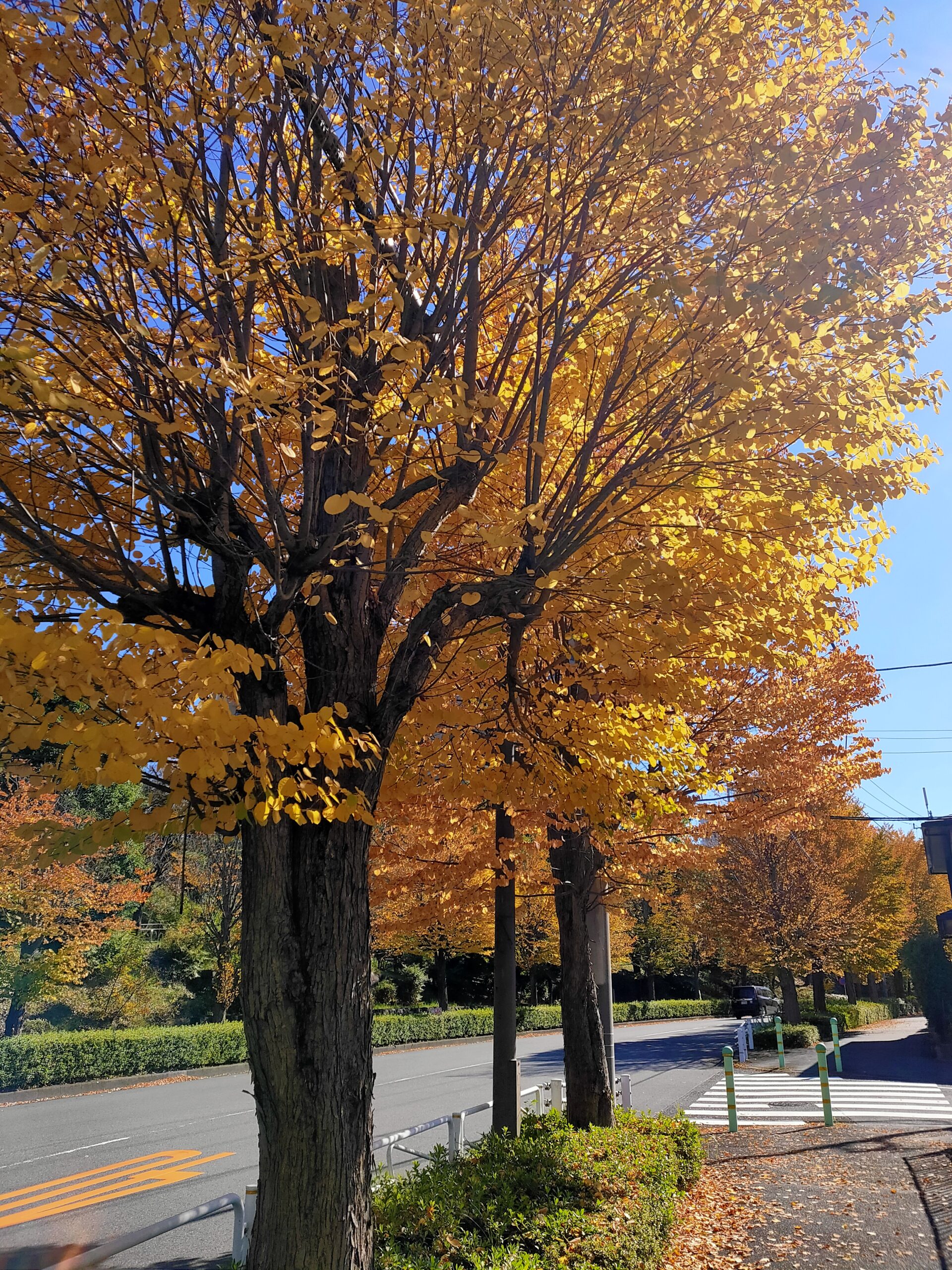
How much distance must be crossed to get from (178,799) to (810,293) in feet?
11.8

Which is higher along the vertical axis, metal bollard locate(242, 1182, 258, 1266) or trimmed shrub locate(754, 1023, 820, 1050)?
metal bollard locate(242, 1182, 258, 1266)

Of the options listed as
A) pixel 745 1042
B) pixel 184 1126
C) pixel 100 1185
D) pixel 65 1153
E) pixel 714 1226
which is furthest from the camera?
pixel 745 1042

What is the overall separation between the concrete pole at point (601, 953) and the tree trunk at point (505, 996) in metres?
1.18

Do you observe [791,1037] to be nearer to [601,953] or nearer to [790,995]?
[790,995]

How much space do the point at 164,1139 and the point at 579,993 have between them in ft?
23.0

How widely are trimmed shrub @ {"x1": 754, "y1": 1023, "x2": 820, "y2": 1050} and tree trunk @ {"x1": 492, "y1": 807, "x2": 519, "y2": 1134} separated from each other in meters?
16.2

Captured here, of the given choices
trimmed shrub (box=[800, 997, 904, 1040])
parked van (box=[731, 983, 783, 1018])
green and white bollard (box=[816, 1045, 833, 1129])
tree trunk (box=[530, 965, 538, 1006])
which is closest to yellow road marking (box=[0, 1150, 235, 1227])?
green and white bollard (box=[816, 1045, 833, 1129])

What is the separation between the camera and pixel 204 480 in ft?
13.6

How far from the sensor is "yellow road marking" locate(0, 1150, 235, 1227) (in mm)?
8242

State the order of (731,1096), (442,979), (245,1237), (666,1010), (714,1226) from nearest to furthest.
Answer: (245,1237) → (714,1226) → (731,1096) → (442,979) → (666,1010)

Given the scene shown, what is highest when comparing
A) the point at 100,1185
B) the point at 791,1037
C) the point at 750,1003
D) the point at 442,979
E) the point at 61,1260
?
the point at 61,1260

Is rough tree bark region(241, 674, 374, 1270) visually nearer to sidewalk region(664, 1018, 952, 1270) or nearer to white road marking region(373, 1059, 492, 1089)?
sidewalk region(664, 1018, 952, 1270)

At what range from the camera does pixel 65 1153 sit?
431 inches

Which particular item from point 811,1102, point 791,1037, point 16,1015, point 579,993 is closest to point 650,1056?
point 791,1037
